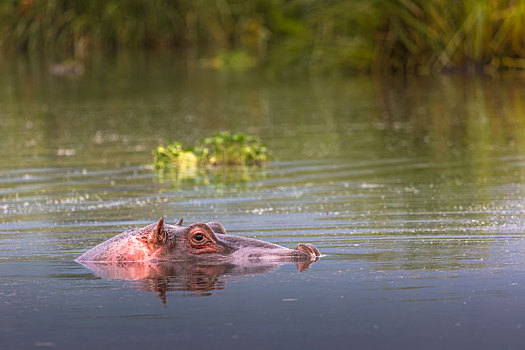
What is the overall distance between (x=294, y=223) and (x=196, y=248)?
1740 millimetres

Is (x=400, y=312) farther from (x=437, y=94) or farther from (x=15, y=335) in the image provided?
(x=437, y=94)

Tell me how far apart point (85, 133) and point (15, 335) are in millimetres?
11207

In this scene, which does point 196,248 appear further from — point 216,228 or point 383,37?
point 383,37

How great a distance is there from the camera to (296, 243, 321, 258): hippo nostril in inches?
284

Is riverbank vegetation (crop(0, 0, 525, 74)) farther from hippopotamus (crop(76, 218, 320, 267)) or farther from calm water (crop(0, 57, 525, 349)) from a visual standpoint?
hippopotamus (crop(76, 218, 320, 267))

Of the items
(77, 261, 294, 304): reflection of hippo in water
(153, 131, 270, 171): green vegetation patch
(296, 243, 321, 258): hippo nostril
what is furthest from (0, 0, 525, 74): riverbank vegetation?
(77, 261, 294, 304): reflection of hippo in water

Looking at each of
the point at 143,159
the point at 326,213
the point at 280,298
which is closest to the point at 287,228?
the point at 326,213

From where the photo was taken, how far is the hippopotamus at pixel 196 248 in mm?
7094

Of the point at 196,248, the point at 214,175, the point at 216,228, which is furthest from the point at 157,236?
the point at 214,175

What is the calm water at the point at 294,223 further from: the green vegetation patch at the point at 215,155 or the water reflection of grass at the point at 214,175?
the green vegetation patch at the point at 215,155

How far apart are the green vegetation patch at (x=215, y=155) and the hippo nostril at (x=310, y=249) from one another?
17.9 feet

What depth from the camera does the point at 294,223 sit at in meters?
8.72

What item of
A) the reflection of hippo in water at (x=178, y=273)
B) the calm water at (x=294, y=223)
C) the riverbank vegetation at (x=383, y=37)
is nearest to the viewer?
the calm water at (x=294, y=223)

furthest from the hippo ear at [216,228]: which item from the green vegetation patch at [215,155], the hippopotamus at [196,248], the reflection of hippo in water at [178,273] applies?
the green vegetation patch at [215,155]
